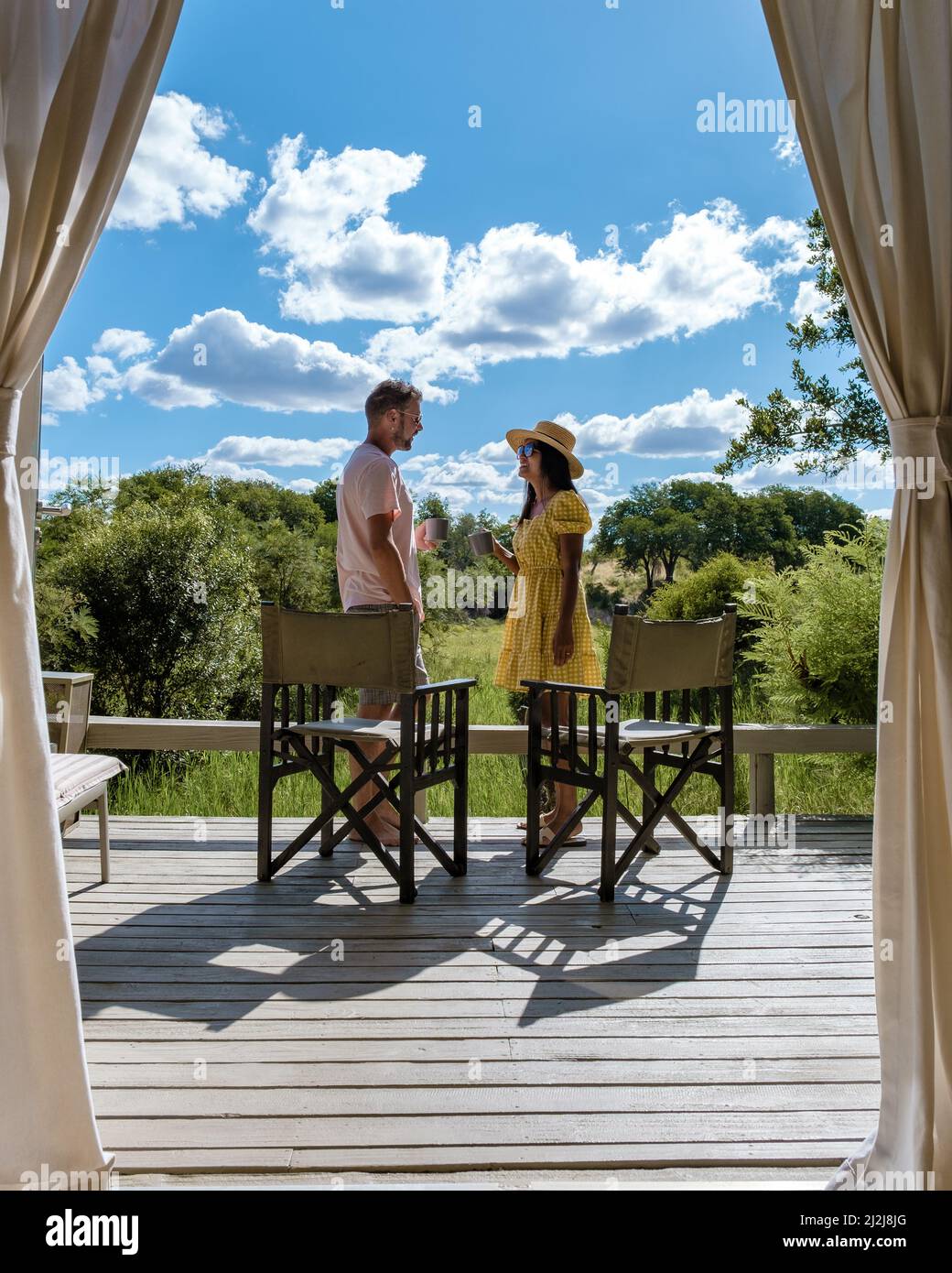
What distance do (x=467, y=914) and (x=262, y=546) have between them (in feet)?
26.2

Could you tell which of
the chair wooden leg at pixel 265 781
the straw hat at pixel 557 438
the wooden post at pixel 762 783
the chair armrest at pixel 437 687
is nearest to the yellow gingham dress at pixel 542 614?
the straw hat at pixel 557 438

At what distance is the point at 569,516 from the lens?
3.77m

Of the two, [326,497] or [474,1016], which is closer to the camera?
[474,1016]

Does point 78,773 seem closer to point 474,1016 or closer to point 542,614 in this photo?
point 474,1016

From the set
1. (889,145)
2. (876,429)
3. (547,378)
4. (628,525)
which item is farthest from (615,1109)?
(547,378)

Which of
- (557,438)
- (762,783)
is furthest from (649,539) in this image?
(557,438)

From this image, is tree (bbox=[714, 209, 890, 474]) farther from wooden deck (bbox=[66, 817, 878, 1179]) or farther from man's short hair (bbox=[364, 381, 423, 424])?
wooden deck (bbox=[66, 817, 878, 1179])

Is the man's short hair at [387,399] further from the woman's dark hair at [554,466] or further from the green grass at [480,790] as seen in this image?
the green grass at [480,790]

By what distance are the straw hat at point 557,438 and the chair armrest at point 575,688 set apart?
35.5 inches

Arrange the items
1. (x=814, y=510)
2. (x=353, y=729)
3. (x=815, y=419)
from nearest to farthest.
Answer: (x=353, y=729), (x=815, y=419), (x=814, y=510)

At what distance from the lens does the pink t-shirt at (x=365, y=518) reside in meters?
3.62

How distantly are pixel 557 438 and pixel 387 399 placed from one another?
2.23 feet

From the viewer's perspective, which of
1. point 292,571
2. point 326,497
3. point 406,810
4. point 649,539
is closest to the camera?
point 406,810

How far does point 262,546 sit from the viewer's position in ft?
34.9
